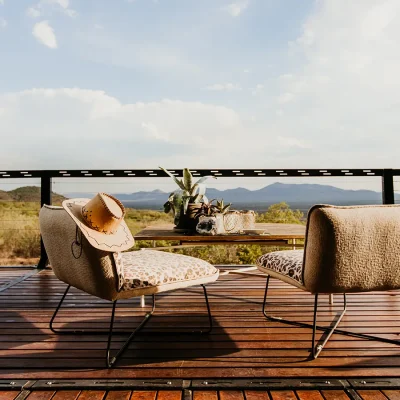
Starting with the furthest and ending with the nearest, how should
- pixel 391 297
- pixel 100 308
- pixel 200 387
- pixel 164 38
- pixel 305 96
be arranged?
pixel 305 96, pixel 164 38, pixel 391 297, pixel 100 308, pixel 200 387

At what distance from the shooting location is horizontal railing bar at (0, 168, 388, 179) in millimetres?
4426

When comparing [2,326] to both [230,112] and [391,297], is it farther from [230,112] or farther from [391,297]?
[230,112]

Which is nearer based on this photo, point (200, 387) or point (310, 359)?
point (200, 387)

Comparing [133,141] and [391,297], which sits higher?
[133,141]

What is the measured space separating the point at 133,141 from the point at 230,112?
752 centimetres

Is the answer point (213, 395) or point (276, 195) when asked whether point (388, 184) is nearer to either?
point (276, 195)

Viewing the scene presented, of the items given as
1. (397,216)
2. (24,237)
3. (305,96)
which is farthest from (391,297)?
(305,96)

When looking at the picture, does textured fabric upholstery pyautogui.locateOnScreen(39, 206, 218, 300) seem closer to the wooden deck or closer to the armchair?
the armchair

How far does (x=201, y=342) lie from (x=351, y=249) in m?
0.92

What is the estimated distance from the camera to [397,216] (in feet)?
6.39

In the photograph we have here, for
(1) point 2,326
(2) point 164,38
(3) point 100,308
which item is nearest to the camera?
(1) point 2,326

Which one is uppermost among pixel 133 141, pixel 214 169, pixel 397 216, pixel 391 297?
pixel 133 141

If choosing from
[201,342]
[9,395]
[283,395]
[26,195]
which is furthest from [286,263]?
[26,195]

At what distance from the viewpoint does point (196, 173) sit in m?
4.44
